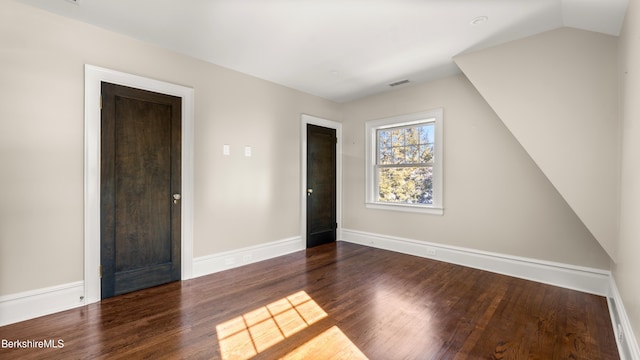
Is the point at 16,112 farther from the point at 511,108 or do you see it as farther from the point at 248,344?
the point at 511,108

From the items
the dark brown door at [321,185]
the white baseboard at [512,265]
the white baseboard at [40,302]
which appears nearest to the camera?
the white baseboard at [40,302]

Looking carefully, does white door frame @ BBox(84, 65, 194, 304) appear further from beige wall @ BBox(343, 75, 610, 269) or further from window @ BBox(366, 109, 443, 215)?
beige wall @ BBox(343, 75, 610, 269)

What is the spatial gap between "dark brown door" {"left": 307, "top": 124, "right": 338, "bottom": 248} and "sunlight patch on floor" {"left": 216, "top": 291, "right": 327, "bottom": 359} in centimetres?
210

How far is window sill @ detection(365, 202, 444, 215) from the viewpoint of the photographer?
399 centimetres

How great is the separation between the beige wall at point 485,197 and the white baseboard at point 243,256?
1605mm

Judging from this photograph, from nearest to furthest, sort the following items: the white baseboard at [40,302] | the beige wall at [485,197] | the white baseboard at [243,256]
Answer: the white baseboard at [40,302], the beige wall at [485,197], the white baseboard at [243,256]

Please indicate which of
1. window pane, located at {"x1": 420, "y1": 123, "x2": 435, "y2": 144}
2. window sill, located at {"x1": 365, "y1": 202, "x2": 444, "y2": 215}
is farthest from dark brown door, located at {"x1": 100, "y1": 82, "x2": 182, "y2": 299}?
window pane, located at {"x1": 420, "y1": 123, "x2": 435, "y2": 144}

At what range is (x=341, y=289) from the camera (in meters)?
2.91

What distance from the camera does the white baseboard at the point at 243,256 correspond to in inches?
131

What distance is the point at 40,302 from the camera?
233 centimetres

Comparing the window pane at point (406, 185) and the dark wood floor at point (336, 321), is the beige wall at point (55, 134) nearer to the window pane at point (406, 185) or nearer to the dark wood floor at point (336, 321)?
the dark wood floor at point (336, 321)

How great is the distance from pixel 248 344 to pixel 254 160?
2.48 m

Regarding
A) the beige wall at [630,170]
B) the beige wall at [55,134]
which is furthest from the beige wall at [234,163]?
the beige wall at [630,170]

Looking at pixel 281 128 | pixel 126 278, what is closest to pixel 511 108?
pixel 281 128
